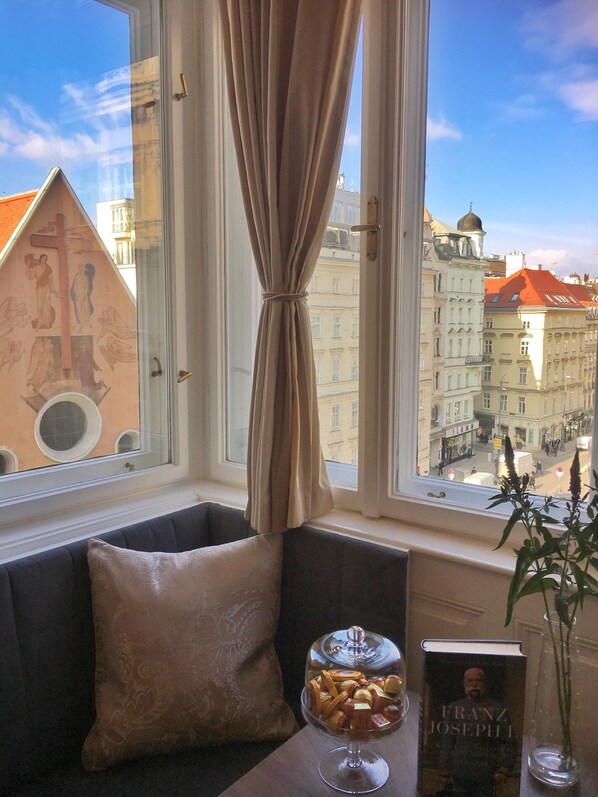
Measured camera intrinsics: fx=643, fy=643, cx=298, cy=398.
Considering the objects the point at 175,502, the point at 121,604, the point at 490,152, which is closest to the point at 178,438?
the point at 175,502

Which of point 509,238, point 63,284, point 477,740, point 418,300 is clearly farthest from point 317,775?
point 63,284

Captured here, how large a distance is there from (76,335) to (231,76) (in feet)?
2.66

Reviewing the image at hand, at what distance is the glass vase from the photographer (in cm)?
110

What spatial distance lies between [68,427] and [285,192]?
0.87 m

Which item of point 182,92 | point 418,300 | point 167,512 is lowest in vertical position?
point 167,512

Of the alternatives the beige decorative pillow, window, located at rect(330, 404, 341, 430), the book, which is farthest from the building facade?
the beige decorative pillow

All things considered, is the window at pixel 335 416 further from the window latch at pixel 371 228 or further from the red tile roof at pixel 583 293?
the red tile roof at pixel 583 293

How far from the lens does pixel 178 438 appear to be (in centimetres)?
205

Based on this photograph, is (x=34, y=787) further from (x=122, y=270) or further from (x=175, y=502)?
(x=122, y=270)

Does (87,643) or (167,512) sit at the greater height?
(167,512)

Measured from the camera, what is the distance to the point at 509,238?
4.93 ft

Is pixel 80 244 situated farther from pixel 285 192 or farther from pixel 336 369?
pixel 336 369

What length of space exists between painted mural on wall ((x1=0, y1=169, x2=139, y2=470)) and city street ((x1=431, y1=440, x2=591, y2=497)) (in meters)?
1.03

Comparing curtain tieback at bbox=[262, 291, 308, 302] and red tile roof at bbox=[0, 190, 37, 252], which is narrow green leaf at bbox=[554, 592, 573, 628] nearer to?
curtain tieback at bbox=[262, 291, 308, 302]
